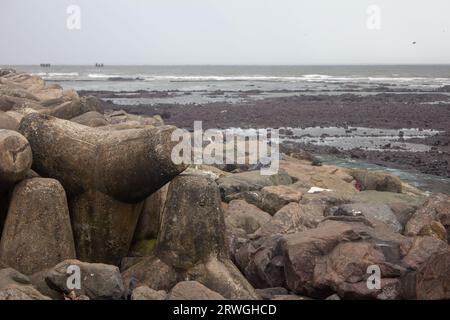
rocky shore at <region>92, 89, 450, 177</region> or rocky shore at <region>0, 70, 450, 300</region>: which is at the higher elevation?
Answer: rocky shore at <region>0, 70, 450, 300</region>

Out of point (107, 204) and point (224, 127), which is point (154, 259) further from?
point (224, 127)

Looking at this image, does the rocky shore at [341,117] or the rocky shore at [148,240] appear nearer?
the rocky shore at [148,240]

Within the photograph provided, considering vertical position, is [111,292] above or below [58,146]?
below

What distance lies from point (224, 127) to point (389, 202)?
61.6ft

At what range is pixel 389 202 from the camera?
9867 millimetres

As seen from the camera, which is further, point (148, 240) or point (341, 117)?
point (341, 117)

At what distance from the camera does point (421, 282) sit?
18.0ft

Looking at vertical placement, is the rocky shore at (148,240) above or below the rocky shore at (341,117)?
above

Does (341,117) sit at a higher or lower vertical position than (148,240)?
lower

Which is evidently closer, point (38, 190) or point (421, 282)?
point (421, 282)

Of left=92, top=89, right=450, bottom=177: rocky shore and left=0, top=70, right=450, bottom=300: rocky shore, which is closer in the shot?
left=0, top=70, right=450, bottom=300: rocky shore
